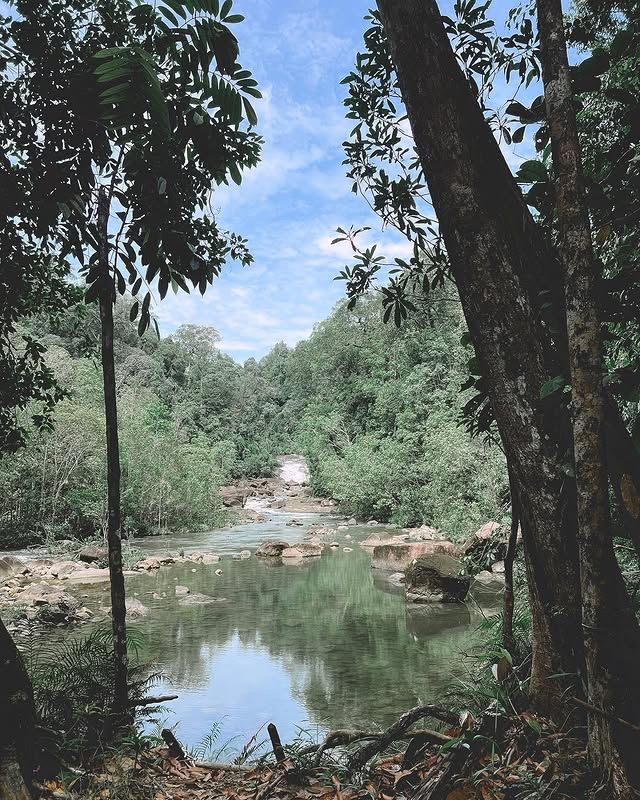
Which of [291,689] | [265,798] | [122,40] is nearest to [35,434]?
[291,689]

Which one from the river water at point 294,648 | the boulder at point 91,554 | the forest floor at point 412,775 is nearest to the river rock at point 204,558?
the river water at point 294,648

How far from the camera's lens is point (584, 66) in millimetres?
2010

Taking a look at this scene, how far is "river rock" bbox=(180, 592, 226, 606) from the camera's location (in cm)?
1114

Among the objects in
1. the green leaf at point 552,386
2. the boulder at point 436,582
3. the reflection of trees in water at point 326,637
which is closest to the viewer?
the green leaf at point 552,386

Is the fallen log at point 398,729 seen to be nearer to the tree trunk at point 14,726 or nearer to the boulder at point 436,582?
the tree trunk at point 14,726

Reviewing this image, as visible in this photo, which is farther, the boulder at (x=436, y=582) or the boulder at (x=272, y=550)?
the boulder at (x=272, y=550)

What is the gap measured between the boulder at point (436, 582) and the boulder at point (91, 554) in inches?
317

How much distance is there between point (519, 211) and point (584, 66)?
513 mm

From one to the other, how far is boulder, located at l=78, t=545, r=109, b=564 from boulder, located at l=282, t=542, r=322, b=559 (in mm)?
4595

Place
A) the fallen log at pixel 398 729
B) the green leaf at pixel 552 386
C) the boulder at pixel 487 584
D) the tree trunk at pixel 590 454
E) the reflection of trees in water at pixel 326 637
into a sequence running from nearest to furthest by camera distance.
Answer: the tree trunk at pixel 590 454
the green leaf at pixel 552 386
the fallen log at pixel 398 729
the reflection of trees in water at pixel 326 637
the boulder at pixel 487 584

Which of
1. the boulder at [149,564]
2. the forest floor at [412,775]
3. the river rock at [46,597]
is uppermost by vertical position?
the forest floor at [412,775]

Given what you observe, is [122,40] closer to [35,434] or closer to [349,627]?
[349,627]

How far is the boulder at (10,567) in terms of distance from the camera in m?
12.8

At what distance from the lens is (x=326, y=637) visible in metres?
9.12
